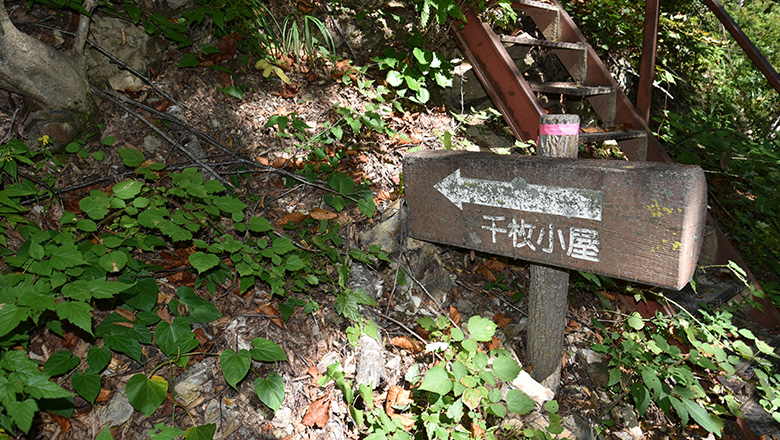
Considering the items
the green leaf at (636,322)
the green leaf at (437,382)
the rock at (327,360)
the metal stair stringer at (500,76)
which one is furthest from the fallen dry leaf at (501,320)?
the metal stair stringer at (500,76)

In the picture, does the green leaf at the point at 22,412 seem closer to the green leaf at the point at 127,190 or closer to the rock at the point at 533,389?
the green leaf at the point at 127,190

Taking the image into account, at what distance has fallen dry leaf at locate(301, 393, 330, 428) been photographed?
202 centimetres

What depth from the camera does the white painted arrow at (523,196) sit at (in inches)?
76.7

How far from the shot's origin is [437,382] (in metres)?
2.06

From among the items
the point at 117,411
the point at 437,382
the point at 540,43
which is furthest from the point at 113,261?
the point at 540,43

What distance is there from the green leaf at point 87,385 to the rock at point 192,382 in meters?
0.30

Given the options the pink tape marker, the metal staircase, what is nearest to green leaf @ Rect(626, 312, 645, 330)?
the metal staircase

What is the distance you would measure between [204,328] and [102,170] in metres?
1.24

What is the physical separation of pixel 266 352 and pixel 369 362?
584mm

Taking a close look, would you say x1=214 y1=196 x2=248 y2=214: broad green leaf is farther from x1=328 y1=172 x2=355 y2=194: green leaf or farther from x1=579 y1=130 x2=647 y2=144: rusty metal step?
x1=579 y1=130 x2=647 y2=144: rusty metal step

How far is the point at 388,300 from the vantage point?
2.68 meters

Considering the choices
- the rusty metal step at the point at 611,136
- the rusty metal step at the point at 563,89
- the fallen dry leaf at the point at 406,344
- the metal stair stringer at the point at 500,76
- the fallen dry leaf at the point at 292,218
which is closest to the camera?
the fallen dry leaf at the point at 406,344

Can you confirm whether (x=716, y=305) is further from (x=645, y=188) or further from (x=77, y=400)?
(x=77, y=400)

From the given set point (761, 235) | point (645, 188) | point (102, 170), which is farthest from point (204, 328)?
point (761, 235)
